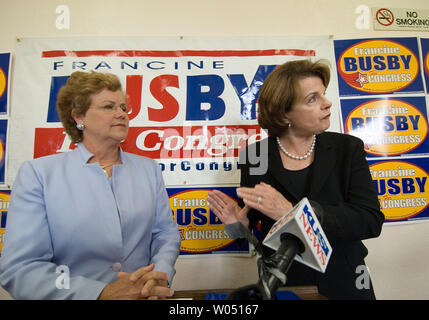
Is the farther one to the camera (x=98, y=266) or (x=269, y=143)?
(x=269, y=143)

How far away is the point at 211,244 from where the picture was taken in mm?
1500

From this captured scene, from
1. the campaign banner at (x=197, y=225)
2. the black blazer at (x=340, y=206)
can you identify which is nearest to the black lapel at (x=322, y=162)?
the black blazer at (x=340, y=206)

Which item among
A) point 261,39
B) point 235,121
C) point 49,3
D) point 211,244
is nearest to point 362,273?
point 211,244

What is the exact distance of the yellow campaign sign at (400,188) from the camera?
1546 millimetres

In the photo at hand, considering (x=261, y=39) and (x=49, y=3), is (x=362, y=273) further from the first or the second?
(x=49, y=3)

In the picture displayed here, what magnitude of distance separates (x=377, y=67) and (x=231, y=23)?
989 millimetres

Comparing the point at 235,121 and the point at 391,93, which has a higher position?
the point at 391,93

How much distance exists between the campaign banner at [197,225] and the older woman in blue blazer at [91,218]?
457mm

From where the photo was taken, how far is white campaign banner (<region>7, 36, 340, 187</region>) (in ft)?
4.99

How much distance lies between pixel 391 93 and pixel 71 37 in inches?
81.4

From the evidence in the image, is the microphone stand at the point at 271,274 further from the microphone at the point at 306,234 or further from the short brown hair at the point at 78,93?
the short brown hair at the point at 78,93

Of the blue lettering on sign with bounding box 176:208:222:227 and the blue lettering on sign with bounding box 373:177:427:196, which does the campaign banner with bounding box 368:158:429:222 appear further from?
the blue lettering on sign with bounding box 176:208:222:227

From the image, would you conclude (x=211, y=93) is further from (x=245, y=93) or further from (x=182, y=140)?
(x=182, y=140)

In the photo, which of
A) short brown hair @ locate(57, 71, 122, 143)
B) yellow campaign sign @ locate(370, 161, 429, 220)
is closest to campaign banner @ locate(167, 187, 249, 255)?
Result: short brown hair @ locate(57, 71, 122, 143)
